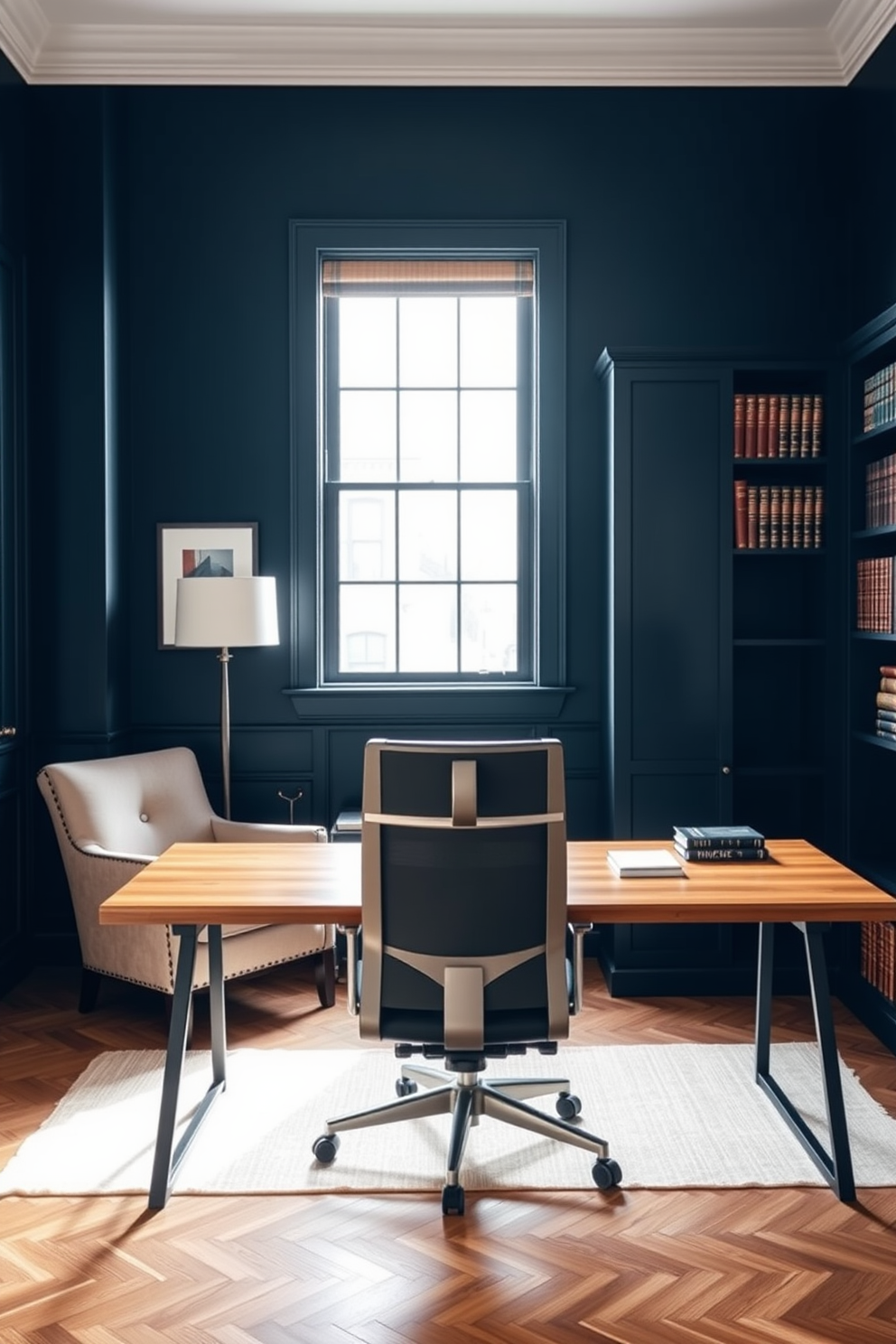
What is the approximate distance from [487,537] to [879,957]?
2.22 metres

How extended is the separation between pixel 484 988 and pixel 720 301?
3.23 metres

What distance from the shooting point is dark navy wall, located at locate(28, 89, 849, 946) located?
4562mm

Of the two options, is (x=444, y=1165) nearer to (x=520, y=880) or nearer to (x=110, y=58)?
(x=520, y=880)

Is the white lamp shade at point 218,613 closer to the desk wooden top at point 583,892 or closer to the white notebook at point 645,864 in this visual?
the desk wooden top at point 583,892

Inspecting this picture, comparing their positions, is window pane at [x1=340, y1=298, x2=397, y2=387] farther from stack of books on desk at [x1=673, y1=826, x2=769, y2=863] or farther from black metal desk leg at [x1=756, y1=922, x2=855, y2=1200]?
black metal desk leg at [x1=756, y1=922, x2=855, y2=1200]

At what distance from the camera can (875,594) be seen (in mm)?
3912

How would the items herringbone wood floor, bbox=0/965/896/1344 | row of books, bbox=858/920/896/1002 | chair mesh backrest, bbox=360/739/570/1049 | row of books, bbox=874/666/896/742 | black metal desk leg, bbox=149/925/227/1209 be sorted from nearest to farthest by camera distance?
herringbone wood floor, bbox=0/965/896/1344, chair mesh backrest, bbox=360/739/570/1049, black metal desk leg, bbox=149/925/227/1209, row of books, bbox=858/920/896/1002, row of books, bbox=874/666/896/742

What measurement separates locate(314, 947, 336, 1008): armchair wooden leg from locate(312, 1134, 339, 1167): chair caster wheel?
3.78ft

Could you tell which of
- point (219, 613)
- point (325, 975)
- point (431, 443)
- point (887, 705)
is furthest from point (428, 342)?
point (325, 975)

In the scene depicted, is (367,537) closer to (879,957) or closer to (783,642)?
(783,642)

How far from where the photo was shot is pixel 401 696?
462 cm

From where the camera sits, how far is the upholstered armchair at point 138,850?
146 inches

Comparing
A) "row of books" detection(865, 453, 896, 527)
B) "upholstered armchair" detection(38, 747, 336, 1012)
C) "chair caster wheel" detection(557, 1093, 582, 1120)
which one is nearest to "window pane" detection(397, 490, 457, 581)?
"upholstered armchair" detection(38, 747, 336, 1012)

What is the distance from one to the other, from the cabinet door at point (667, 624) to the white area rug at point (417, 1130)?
3.18ft
